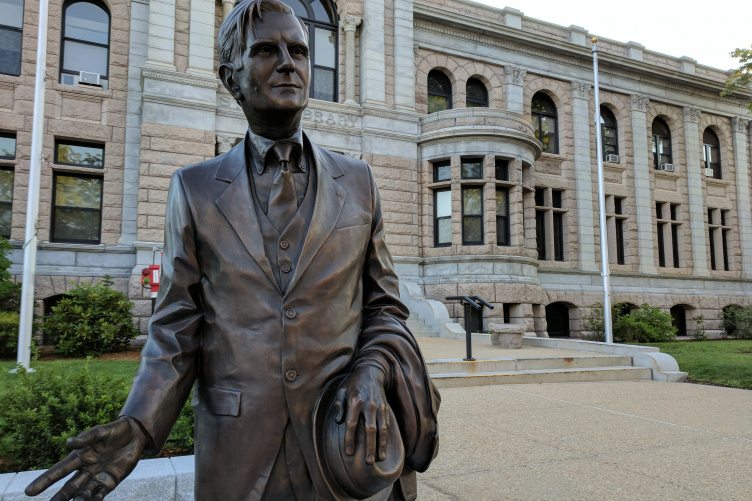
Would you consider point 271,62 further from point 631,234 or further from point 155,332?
point 631,234

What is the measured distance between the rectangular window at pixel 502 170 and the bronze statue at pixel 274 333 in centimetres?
1776

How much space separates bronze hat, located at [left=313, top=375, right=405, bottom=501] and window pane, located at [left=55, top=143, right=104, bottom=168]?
631 inches

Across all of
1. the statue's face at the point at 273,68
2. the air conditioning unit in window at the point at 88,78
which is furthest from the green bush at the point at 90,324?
the statue's face at the point at 273,68

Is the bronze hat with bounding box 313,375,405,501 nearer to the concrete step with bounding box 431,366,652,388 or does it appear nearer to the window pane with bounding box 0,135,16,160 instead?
the concrete step with bounding box 431,366,652,388

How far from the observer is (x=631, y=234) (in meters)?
22.9

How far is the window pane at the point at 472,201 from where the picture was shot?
18.3 meters

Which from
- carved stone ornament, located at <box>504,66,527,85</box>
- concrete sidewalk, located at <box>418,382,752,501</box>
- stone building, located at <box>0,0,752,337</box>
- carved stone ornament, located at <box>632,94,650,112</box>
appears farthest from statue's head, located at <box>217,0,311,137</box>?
carved stone ornament, located at <box>632,94,650,112</box>

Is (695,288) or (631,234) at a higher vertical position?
(631,234)

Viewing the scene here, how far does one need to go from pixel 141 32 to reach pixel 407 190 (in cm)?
987

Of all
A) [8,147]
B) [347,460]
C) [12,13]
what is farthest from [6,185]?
[347,460]

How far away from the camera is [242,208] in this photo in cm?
158

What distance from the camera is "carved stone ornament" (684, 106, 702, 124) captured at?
2511 cm

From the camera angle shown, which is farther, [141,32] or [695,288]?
[695,288]

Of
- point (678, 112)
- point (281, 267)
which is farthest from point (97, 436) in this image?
point (678, 112)
